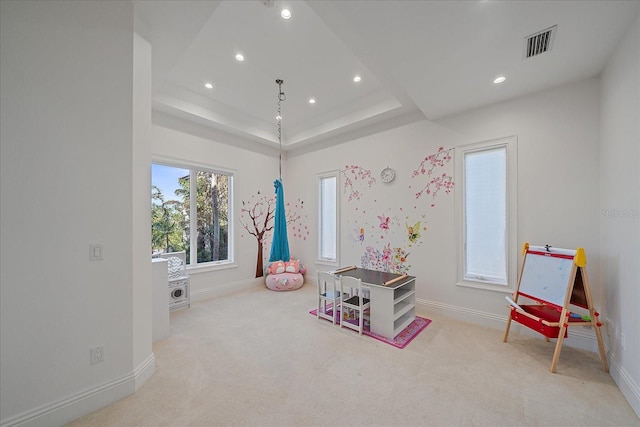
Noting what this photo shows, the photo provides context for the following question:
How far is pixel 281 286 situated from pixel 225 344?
74.1 inches

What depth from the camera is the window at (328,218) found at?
4672 millimetres

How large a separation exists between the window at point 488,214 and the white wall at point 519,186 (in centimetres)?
10

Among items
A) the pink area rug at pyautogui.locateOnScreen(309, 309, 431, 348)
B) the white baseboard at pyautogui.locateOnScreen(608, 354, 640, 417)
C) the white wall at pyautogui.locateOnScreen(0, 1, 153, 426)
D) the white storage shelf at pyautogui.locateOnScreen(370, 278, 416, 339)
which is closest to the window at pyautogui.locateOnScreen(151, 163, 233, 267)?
the white wall at pyautogui.locateOnScreen(0, 1, 153, 426)

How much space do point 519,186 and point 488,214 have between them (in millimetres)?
456

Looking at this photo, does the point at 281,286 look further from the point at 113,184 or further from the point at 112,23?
the point at 112,23

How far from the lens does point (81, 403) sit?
1.60 meters

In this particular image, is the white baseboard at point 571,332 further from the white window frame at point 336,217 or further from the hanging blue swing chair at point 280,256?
the hanging blue swing chair at point 280,256

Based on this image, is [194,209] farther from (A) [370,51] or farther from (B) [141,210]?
(A) [370,51]

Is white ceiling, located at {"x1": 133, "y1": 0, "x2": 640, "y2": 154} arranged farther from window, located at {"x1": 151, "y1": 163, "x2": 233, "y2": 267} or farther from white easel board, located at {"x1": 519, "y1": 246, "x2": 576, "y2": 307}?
white easel board, located at {"x1": 519, "y1": 246, "x2": 576, "y2": 307}

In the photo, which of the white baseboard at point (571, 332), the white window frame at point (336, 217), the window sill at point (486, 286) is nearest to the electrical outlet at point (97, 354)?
the white window frame at point (336, 217)

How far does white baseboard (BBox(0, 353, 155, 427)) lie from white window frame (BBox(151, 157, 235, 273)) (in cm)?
218

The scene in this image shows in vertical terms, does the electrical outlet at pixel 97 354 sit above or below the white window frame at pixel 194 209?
below

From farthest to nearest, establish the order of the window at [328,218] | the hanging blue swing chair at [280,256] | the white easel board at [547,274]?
the window at [328,218] < the hanging blue swing chair at [280,256] < the white easel board at [547,274]

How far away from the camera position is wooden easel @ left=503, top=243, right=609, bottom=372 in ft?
6.70
